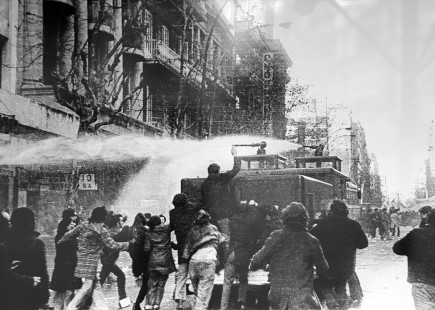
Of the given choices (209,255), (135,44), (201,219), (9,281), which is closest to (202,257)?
(209,255)

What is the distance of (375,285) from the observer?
11688mm

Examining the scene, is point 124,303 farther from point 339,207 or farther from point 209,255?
point 339,207

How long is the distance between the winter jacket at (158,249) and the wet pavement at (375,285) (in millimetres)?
1312

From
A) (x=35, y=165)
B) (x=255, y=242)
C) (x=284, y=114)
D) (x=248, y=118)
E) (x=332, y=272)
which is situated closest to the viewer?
(x=332, y=272)

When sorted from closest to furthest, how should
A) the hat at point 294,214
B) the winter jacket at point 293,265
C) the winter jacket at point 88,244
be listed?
1. the winter jacket at point 293,265
2. the hat at point 294,214
3. the winter jacket at point 88,244

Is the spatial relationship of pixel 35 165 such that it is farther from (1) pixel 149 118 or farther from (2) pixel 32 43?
(1) pixel 149 118

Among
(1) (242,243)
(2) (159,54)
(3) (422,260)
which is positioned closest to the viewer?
(3) (422,260)

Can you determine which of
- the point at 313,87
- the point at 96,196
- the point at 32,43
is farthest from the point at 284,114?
the point at 32,43

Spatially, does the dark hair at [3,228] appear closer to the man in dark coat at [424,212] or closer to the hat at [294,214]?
the hat at [294,214]

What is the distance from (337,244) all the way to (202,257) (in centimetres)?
178

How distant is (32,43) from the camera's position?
19281mm

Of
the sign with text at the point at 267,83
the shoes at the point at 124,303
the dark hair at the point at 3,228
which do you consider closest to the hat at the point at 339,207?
the shoes at the point at 124,303

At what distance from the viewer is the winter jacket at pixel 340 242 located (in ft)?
24.7

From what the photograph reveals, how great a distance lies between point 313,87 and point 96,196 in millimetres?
21645
